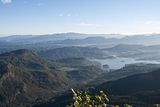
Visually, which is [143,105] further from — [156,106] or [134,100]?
[156,106]

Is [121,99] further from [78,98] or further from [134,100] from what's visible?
[78,98]

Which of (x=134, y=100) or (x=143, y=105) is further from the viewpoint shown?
(x=134, y=100)

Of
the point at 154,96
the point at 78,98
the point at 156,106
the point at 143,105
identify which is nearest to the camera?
the point at 78,98

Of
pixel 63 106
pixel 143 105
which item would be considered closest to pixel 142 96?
pixel 143 105

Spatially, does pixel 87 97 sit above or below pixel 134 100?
above

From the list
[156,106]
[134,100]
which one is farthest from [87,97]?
[134,100]

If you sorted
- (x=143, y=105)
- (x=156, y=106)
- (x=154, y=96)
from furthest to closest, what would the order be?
(x=154, y=96) → (x=143, y=105) → (x=156, y=106)

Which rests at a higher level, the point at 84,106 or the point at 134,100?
the point at 84,106

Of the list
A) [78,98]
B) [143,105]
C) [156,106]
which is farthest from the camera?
[143,105]

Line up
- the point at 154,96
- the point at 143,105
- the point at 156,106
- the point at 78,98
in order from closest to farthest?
the point at 78,98
the point at 156,106
the point at 143,105
the point at 154,96
